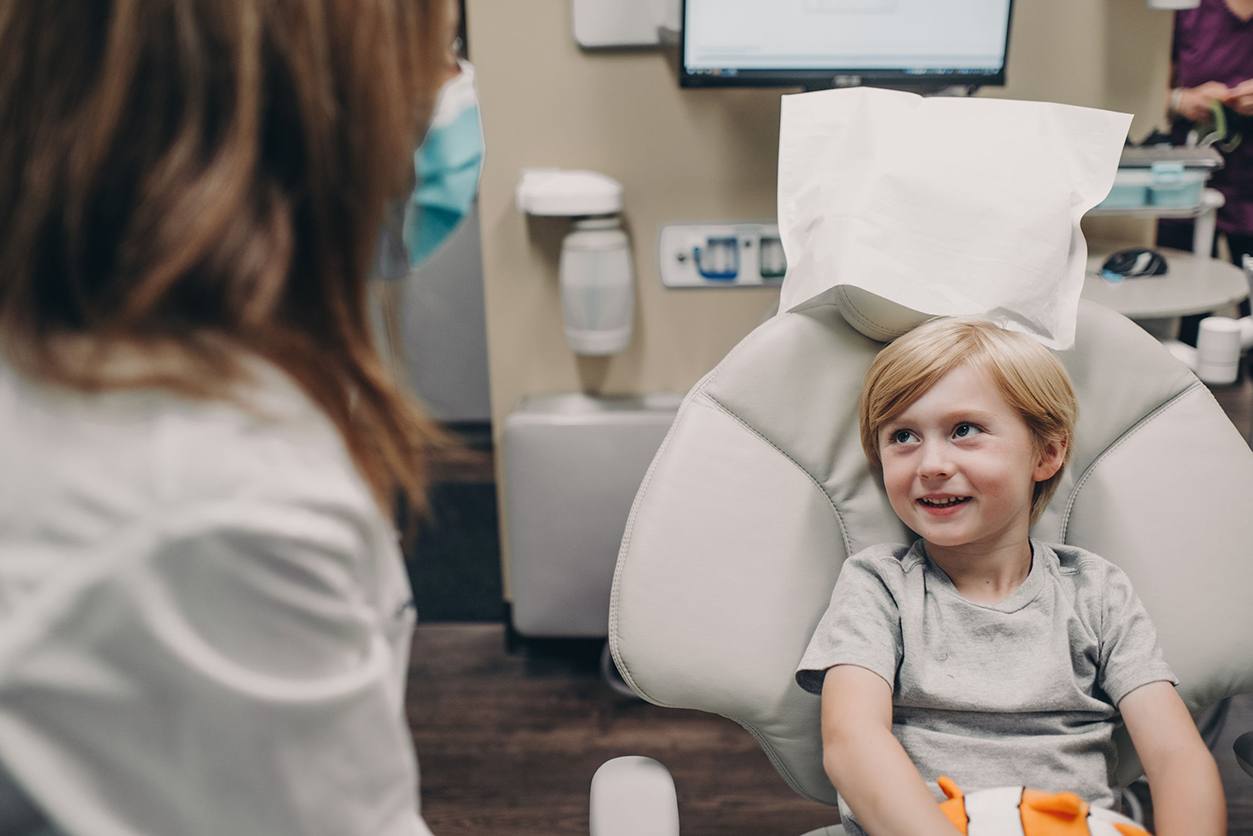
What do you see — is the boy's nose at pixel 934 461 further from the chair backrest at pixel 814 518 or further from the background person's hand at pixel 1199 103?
the background person's hand at pixel 1199 103

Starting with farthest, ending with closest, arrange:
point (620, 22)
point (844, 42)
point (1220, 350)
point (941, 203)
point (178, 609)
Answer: point (620, 22)
point (844, 42)
point (1220, 350)
point (941, 203)
point (178, 609)

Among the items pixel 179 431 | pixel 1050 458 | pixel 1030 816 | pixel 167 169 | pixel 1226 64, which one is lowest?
pixel 1030 816

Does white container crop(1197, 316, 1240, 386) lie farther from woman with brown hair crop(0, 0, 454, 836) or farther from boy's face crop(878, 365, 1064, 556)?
woman with brown hair crop(0, 0, 454, 836)

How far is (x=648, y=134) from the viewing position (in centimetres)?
171

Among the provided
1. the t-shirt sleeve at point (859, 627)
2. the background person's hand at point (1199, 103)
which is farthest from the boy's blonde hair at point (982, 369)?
the background person's hand at point (1199, 103)

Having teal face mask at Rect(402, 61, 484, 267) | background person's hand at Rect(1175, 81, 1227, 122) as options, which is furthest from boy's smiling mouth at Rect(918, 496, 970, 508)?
background person's hand at Rect(1175, 81, 1227, 122)

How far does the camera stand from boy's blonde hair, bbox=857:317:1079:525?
0.94 metres

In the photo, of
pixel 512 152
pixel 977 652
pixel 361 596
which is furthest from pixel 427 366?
pixel 361 596

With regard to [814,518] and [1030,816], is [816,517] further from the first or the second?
[1030,816]

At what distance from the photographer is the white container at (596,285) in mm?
1663

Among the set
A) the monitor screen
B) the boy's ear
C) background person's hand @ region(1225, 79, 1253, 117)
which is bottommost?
the boy's ear

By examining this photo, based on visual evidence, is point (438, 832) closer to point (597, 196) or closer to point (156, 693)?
point (597, 196)

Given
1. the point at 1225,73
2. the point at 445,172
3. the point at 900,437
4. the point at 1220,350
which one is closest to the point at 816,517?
the point at 900,437

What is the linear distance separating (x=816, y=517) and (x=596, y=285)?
2.64ft
